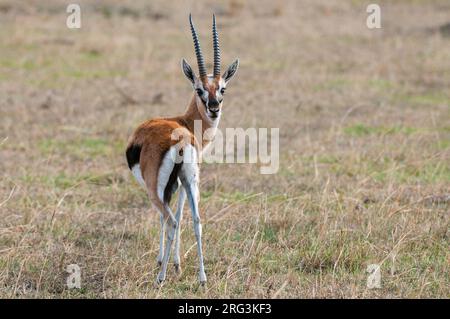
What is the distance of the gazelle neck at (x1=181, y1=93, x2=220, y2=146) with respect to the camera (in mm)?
6344

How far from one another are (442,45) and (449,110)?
5.52m

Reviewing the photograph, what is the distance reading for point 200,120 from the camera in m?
6.40

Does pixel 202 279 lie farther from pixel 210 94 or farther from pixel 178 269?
pixel 210 94

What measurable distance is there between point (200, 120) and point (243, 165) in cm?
291

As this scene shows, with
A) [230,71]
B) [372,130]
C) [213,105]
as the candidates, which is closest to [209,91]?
[213,105]

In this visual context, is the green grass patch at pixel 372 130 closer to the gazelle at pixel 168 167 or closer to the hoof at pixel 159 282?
the gazelle at pixel 168 167

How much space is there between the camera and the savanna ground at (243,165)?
5984 mm

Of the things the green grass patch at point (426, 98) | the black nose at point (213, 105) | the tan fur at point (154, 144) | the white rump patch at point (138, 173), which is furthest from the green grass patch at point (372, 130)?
the white rump patch at point (138, 173)

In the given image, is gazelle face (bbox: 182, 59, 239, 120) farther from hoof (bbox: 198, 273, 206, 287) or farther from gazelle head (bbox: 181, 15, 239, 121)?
hoof (bbox: 198, 273, 206, 287)

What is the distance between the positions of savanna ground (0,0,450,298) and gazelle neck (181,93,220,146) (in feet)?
3.01

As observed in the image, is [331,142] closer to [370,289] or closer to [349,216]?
[349,216]

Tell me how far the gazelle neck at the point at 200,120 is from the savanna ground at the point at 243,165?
3.01ft

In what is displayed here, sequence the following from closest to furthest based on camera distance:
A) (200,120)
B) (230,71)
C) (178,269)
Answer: (178,269), (200,120), (230,71)
